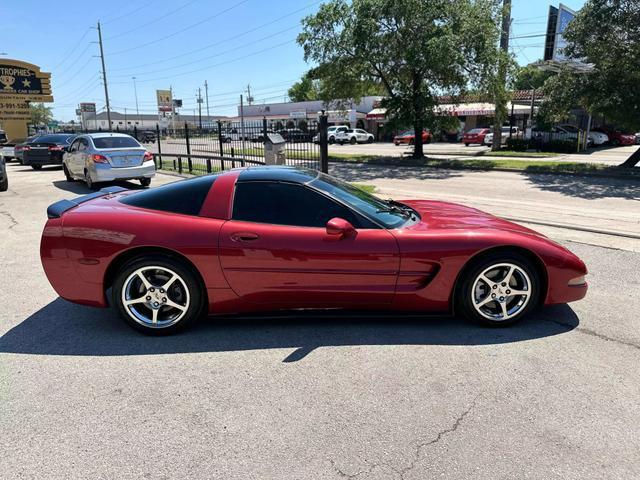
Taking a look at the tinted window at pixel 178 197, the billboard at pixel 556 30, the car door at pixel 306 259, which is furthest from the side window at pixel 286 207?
the billboard at pixel 556 30

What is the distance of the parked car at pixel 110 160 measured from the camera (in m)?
12.1

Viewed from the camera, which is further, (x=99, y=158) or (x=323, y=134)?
(x=99, y=158)

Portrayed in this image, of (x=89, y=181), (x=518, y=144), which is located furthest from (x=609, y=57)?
(x=89, y=181)

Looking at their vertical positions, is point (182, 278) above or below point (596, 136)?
below

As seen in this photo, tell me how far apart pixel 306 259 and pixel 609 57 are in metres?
15.5

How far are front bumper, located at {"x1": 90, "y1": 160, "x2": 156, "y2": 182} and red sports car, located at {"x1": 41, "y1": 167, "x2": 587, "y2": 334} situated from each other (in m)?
8.88

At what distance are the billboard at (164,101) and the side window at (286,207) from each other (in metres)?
79.4

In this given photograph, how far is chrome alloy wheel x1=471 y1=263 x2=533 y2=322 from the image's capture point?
12.5 ft

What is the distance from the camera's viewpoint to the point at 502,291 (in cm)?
382

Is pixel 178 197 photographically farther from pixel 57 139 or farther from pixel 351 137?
pixel 351 137

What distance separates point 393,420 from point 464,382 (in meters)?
0.67

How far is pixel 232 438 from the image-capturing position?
261 cm

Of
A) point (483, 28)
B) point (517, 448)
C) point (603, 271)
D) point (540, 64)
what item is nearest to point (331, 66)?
point (483, 28)

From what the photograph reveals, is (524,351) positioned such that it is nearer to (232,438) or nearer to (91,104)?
(232,438)
